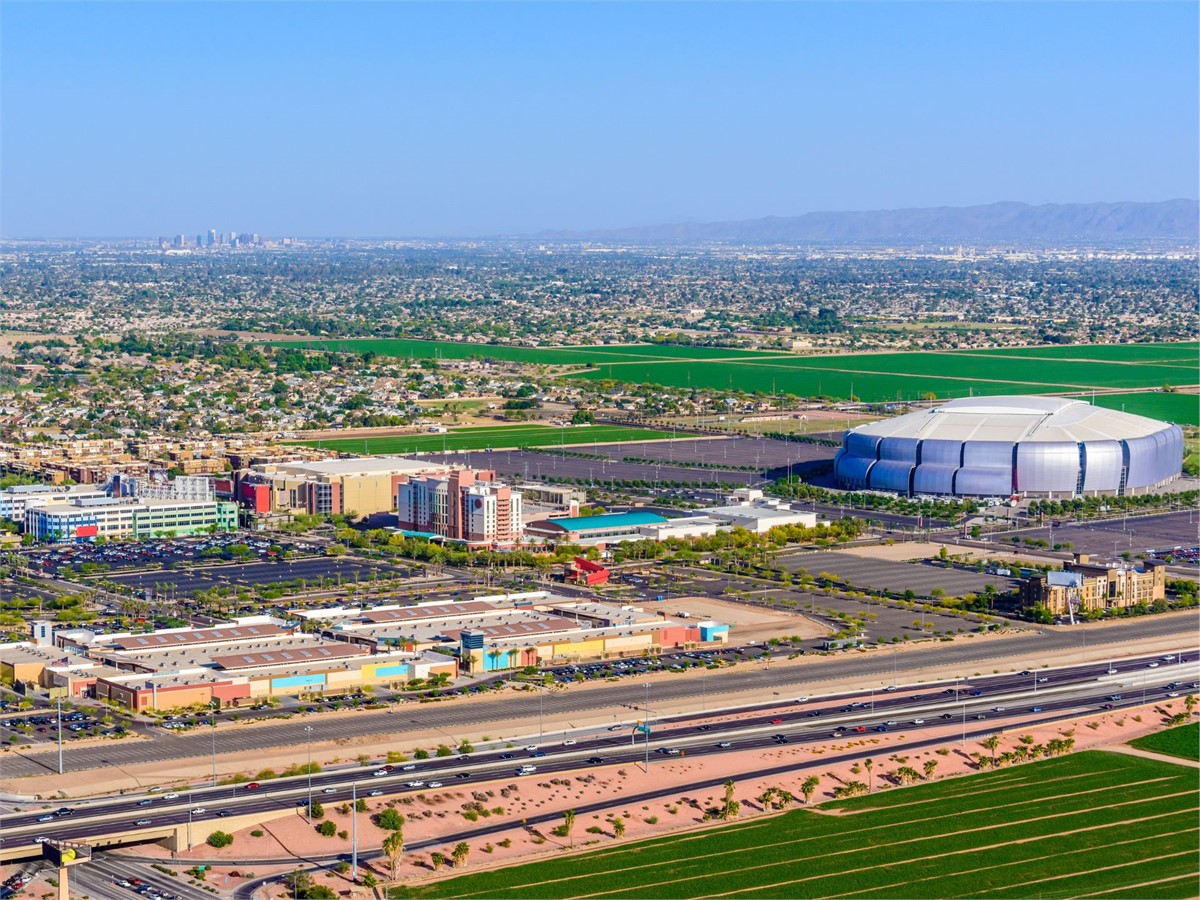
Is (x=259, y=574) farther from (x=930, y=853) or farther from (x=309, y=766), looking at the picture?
(x=930, y=853)

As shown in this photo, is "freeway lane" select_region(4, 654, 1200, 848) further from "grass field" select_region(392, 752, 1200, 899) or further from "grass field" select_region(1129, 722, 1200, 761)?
"grass field" select_region(392, 752, 1200, 899)

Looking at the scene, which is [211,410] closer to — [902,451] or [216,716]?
[902,451]

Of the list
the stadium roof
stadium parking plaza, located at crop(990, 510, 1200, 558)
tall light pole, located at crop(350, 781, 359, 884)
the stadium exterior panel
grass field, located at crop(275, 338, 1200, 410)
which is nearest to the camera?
tall light pole, located at crop(350, 781, 359, 884)

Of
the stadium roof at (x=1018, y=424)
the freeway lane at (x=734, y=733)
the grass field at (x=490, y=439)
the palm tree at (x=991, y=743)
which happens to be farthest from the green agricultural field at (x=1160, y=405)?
the palm tree at (x=991, y=743)

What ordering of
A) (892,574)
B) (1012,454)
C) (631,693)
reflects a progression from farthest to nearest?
(1012,454) < (892,574) < (631,693)

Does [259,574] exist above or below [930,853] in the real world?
below

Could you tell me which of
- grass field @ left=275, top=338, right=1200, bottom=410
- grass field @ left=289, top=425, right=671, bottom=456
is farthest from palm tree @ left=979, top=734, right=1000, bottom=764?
grass field @ left=275, top=338, right=1200, bottom=410

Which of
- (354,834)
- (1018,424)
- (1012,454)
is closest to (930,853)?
(354,834)
